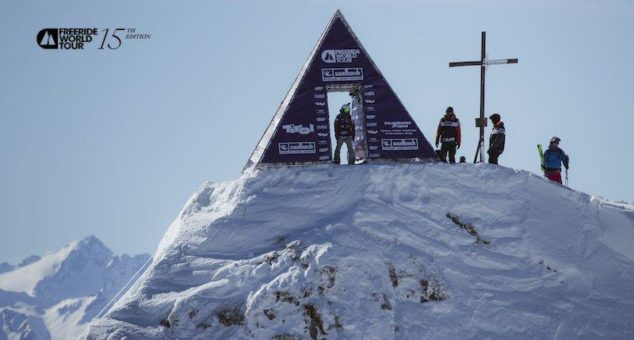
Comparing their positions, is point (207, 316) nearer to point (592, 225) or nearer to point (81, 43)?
point (592, 225)

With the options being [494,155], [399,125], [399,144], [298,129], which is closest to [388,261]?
[399,144]

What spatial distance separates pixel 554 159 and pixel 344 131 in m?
7.03

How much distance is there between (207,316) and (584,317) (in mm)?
10310

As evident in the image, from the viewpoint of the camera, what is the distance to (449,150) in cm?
2809

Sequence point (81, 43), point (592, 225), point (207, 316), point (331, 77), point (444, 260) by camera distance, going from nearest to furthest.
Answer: point (207, 316) → point (444, 260) → point (592, 225) → point (331, 77) → point (81, 43)

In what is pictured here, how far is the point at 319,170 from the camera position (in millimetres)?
26297

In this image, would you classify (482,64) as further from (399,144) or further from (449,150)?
(399,144)

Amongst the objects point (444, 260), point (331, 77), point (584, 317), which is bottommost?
point (584, 317)

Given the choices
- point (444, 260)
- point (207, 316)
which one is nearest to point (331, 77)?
point (444, 260)

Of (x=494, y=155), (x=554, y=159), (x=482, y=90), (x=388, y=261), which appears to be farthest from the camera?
(x=482, y=90)

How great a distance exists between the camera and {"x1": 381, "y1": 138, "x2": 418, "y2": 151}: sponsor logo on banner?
2780 centimetres

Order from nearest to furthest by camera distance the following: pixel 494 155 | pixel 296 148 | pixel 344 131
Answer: pixel 296 148
pixel 344 131
pixel 494 155

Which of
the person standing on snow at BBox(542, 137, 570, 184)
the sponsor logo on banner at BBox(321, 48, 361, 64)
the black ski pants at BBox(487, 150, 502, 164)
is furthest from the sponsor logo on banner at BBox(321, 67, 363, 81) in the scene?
the person standing on snow at BBox(542, 137, 570, 184)

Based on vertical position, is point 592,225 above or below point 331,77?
below
